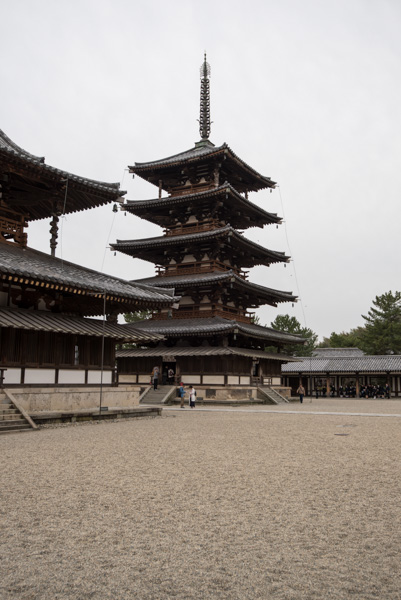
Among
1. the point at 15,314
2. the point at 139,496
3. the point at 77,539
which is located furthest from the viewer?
the point at 15,314

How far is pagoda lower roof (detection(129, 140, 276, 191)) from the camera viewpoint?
37312mm

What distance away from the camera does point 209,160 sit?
38.1 metres

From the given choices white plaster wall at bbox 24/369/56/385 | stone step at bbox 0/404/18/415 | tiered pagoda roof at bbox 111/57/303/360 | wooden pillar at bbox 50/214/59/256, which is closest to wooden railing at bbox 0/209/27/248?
wooden pillar at bbox 50/214/59/256

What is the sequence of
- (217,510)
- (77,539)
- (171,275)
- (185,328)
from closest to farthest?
1. (77,539)
2. (217,510)
3. (185,328)
4. (171,275)

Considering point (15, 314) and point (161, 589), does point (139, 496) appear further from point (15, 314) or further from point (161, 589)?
point (15, 314)

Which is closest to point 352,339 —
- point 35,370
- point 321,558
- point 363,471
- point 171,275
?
point 171,275

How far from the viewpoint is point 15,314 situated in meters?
16.8

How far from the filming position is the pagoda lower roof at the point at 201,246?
35.6 m

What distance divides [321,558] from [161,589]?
1612mm

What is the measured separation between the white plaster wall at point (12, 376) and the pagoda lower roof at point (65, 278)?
298cm

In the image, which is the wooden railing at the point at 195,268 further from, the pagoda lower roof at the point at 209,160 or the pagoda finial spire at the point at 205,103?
the pagoda finial spire at the point at 205,103

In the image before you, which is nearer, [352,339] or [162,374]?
[162,374]

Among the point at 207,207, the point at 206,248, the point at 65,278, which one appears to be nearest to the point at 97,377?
the point at 65,278

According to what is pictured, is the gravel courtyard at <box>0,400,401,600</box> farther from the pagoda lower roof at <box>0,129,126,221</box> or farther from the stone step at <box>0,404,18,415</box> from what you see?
the pagoda lower roof at <box>0,129,126,221</box>
